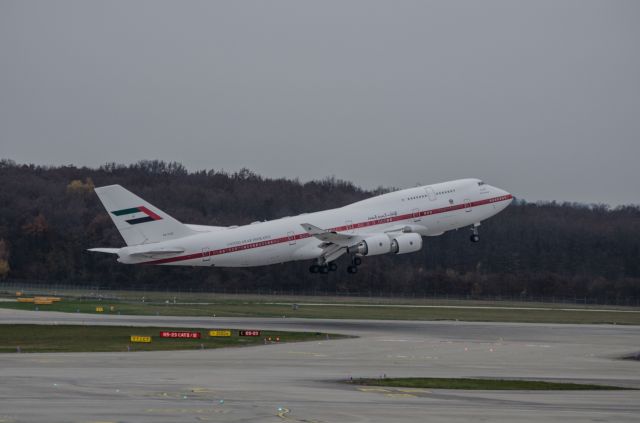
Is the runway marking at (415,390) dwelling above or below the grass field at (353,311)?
below

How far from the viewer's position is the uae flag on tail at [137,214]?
230 ft

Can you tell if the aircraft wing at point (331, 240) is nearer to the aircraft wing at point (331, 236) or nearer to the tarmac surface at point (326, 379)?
the aircraft wing at point (331, 236)

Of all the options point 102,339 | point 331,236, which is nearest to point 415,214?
point 331,236

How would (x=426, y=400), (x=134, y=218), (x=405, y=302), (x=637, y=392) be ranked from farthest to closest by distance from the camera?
1. (x=405, y=302)
2. (x=134, y=218)
3. (x=637, y=392)
4. (x=426, y=400)

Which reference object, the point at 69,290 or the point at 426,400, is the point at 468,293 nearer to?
the point at 69,290

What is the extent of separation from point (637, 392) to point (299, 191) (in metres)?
126

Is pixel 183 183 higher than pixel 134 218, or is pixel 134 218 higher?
pixel 183 183

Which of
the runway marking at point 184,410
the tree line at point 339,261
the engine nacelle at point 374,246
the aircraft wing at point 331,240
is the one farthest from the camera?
the tree line at point 339,261

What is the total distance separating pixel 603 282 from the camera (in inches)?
4710

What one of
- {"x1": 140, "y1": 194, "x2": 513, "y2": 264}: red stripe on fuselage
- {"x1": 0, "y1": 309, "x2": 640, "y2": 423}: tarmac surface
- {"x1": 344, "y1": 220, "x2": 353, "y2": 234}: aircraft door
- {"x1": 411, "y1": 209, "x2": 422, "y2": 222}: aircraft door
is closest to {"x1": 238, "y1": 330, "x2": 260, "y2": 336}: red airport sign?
{"x1": 0, "y1": 309, "x2": 640, "y2": 423}: tarmac surface

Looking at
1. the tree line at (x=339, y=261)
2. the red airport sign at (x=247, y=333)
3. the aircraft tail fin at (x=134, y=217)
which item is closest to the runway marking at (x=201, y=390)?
the red airport sign at (x=247, y=333)

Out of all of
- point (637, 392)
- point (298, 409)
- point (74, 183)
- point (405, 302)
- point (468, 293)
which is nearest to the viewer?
point (298, 409)

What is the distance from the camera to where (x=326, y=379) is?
37.9 m

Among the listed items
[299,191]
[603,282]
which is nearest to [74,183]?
[299,191]
